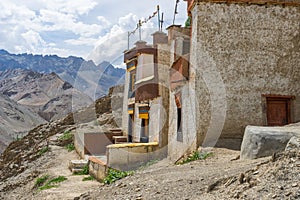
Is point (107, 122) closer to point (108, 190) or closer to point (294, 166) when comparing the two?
point (108, 190)

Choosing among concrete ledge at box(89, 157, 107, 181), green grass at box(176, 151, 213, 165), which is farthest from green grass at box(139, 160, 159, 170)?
green grass at box(176, 151, 213, 165)

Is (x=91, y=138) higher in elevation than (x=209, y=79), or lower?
lower

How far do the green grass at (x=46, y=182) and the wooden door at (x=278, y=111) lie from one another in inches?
300

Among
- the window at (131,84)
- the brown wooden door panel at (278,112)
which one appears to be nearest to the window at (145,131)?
the window at (131,84)

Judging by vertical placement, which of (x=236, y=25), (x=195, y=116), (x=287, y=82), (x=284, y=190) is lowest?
(x=284, y=190)

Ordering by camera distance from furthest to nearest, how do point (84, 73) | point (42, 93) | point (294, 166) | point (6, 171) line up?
point (84, 73)
point (42, 93)
point (6, 171)
point (294, 166)

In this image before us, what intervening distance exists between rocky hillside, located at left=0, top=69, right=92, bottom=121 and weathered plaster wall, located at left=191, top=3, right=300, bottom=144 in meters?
61.0

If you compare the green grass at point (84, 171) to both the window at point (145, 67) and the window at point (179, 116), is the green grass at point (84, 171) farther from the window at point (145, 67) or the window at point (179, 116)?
the window at point (145, 67)

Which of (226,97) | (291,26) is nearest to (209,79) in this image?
(226,97)

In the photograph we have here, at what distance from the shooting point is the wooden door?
39.6 feet

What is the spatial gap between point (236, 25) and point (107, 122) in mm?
14243

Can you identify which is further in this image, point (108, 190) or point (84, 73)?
point (84, 73)

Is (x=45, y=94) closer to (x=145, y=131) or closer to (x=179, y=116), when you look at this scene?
(x=145, y=131)

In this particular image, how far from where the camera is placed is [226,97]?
464 inches
